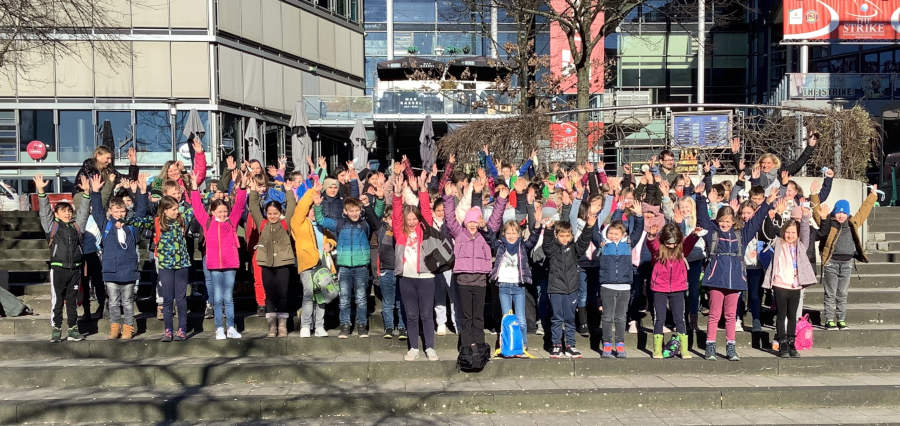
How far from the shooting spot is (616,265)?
31.8ft

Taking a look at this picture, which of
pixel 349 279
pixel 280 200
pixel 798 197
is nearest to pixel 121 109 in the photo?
pixel 280 200

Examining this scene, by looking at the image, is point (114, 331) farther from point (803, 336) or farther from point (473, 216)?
point (803, 336)

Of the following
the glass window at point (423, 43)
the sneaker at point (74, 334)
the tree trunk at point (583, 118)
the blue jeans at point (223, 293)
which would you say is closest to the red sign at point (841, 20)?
the glass window at point (423, 43)

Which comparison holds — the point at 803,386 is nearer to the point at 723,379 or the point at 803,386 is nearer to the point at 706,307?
the point at 723,379

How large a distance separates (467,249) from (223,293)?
3.14 meters

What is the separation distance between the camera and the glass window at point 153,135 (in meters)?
30.6

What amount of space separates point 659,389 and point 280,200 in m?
5.92

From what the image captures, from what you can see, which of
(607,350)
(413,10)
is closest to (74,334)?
(607,350)

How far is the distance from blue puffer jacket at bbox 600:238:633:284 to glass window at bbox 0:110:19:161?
27712 millimetres

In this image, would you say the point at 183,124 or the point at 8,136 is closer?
the point at 183,124

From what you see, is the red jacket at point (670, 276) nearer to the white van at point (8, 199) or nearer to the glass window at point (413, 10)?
the white van at point (8, 199)

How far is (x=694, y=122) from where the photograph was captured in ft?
51.7

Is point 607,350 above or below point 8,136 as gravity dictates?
below

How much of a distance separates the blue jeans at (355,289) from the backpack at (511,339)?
1.84 m
